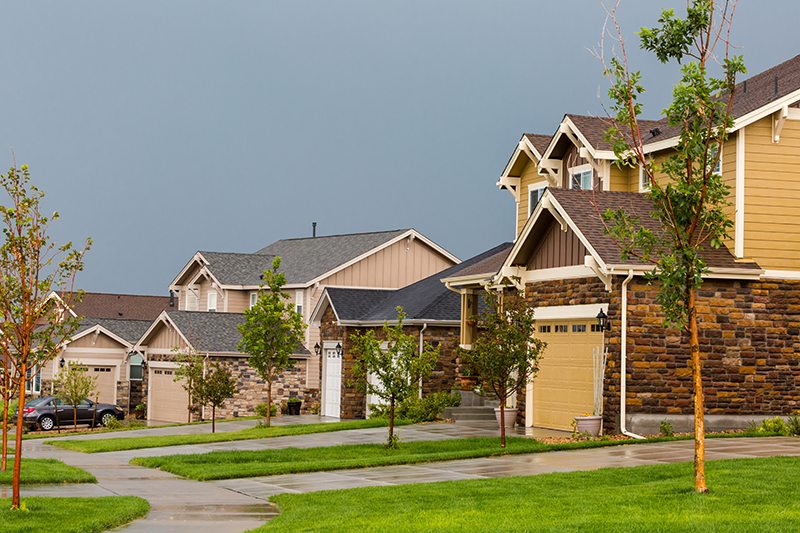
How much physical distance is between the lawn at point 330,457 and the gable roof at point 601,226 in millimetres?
4196

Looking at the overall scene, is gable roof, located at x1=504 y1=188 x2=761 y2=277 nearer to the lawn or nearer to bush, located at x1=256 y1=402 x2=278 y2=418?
the lawn

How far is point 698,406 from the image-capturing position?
1501 centimetres

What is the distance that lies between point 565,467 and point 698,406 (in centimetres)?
506

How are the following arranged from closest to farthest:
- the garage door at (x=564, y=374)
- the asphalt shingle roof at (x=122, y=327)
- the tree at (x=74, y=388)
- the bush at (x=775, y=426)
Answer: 1. the bush at (x=775, y=426)
2. the garage door at (x=564, y=374)
3. the tree at (x=74, y=388)
4. the asphalt shingle roof at (x=122, y=327)

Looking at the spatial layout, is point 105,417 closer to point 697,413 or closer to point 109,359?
point 109,359

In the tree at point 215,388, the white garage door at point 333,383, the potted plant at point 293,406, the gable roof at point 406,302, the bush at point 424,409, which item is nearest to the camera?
the bush at point 424,409

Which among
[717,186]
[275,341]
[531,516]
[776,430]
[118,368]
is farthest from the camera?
[118,368]

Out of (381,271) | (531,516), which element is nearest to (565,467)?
(531,516)

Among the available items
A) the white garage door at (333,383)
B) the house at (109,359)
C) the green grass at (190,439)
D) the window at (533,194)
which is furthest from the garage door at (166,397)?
the window at (533,194)

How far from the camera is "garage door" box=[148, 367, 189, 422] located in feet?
153

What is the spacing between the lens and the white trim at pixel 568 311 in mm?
25859

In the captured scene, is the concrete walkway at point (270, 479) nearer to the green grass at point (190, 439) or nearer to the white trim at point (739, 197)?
the green grass at point (190, 439)

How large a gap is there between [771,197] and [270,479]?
530 inches

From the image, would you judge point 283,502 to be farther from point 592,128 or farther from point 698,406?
point 592,128
